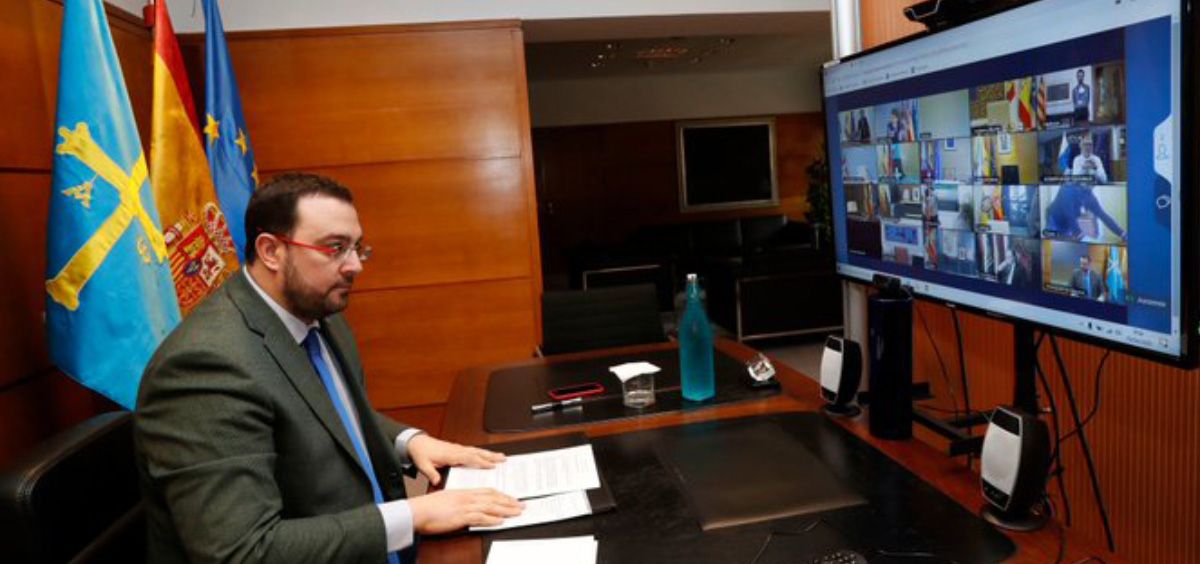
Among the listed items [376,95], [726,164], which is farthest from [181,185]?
[726,164]

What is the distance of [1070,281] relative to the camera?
1148 mm

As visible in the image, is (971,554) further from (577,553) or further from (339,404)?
(339,404)

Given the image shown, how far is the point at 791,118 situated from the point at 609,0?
20.0 feet

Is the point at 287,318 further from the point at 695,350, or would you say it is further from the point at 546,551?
the point at 695,350

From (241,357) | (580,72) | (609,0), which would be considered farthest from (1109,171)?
(580,72)

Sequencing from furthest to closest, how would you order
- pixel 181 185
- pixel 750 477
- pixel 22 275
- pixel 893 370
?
pixel 181 185
pixel 22 275
pixel 893 370
pixel 750 477

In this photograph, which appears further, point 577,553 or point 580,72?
point 580,72

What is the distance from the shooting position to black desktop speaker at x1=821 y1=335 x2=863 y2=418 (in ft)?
4.90

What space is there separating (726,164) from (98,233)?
25.8 feet

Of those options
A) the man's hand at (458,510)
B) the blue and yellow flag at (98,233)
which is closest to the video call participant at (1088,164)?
the man's hand at (458,510)

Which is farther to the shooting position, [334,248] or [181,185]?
[181,185]

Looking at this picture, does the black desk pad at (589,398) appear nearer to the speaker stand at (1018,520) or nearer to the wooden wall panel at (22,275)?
the speaker stand at (1018,520)

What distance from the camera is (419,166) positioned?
3557mm

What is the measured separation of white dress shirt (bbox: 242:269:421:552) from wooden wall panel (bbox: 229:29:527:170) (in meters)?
2.24
